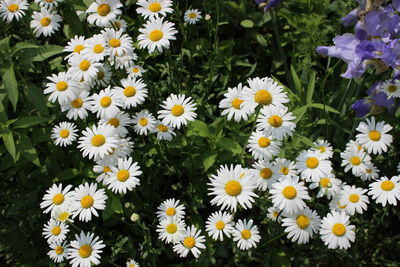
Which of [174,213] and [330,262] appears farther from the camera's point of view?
[330,262]

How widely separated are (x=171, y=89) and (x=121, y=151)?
86cm

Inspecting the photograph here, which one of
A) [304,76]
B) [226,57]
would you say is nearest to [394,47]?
[304,76]

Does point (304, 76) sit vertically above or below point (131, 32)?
below

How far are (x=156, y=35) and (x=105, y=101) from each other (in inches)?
22.0

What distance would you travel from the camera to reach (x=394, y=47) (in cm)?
200

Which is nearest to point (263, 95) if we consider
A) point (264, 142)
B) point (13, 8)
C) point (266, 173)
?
point (264, 142)

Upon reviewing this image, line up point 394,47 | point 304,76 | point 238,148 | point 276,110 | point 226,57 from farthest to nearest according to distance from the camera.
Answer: point 226,57, point 304,76, point 238,148, point 276,110, point 394,47

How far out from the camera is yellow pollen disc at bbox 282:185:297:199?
6.66ft

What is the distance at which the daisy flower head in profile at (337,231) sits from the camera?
2.10 metres

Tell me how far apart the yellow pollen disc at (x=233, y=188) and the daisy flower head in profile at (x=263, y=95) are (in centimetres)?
40

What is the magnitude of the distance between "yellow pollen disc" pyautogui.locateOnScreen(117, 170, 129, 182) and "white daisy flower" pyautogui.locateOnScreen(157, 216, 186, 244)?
0.32m

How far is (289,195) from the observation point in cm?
203

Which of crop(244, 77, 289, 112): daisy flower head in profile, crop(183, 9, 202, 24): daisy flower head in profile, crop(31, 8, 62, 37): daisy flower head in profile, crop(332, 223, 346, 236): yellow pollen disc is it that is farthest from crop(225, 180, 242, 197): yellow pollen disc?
crop(31, 8, 62, 37): daisy flower head in profile

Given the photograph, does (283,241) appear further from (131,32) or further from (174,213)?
(131,32)
